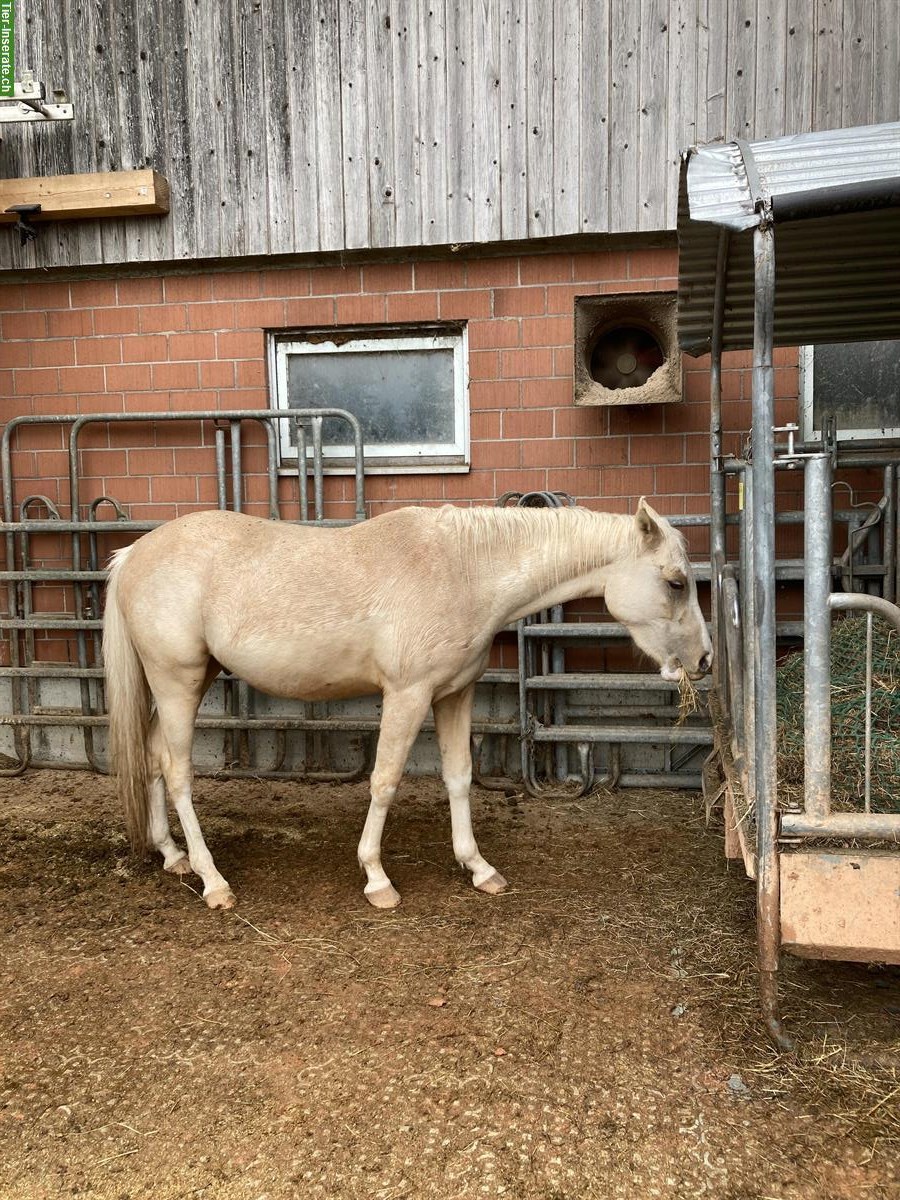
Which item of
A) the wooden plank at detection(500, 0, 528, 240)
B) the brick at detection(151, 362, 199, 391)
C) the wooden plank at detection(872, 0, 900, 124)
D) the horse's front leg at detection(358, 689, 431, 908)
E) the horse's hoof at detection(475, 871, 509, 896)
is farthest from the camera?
the brick at detection(151, 362, 199, 391)

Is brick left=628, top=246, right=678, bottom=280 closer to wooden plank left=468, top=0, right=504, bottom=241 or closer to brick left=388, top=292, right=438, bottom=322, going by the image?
wooden plank left=468, top=0, right=504, bottom=241

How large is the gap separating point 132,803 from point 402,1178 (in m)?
2.46

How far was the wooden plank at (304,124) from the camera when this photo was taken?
539 centimetres

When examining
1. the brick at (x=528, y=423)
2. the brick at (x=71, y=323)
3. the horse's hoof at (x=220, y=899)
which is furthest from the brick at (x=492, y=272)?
the horse's hoof at (x=220, y=899)

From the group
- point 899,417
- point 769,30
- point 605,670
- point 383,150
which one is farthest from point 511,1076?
point 769,30

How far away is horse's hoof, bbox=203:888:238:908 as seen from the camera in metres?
3.84

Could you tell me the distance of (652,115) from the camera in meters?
5.11

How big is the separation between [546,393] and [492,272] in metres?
0.83

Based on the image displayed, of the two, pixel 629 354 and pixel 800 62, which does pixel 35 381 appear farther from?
pixel 800 62

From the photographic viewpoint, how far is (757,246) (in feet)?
8.09

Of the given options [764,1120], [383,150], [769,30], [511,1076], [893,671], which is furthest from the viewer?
[383,150]

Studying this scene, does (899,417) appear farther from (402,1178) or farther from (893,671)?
(402,1178)

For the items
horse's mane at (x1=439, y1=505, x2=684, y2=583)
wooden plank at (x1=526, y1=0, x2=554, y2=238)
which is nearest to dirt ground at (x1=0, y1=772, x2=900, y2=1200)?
horse's mane at (x1=439, y1=505, x2=684, y2=583)

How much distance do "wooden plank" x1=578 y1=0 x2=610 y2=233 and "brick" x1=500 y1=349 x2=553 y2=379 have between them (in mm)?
762
